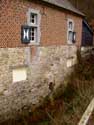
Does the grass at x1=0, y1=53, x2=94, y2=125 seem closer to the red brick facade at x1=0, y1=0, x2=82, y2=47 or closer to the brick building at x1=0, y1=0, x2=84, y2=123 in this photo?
the brick building at x1=0, y1=0, x2=84, y2=123

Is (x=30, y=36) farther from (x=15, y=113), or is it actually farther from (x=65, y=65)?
(x=65, y=65)

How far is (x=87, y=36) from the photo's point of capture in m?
22.6

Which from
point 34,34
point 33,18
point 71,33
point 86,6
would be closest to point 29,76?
point 34,34

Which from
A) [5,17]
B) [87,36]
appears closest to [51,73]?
[5,17]

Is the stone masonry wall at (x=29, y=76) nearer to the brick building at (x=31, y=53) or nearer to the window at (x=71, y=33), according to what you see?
the brick building at (x=31, y=53)

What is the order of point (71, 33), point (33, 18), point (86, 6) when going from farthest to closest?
1. point (86, 6)
2. point (71, 33)
3. point (33, 18)

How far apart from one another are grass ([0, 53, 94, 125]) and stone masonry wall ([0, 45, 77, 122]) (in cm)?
58

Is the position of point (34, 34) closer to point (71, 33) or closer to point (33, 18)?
point (33, 18)

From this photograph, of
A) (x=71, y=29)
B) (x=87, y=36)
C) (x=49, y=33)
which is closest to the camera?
(x=49, y=33)

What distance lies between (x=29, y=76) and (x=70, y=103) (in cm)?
283

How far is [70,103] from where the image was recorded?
1087cm

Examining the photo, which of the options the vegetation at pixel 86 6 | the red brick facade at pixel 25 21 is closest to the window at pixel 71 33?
the red brick facade at pixel 25 21

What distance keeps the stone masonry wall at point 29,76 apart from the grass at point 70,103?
58 centimetres

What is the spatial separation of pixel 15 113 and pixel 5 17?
4528 millimetres
